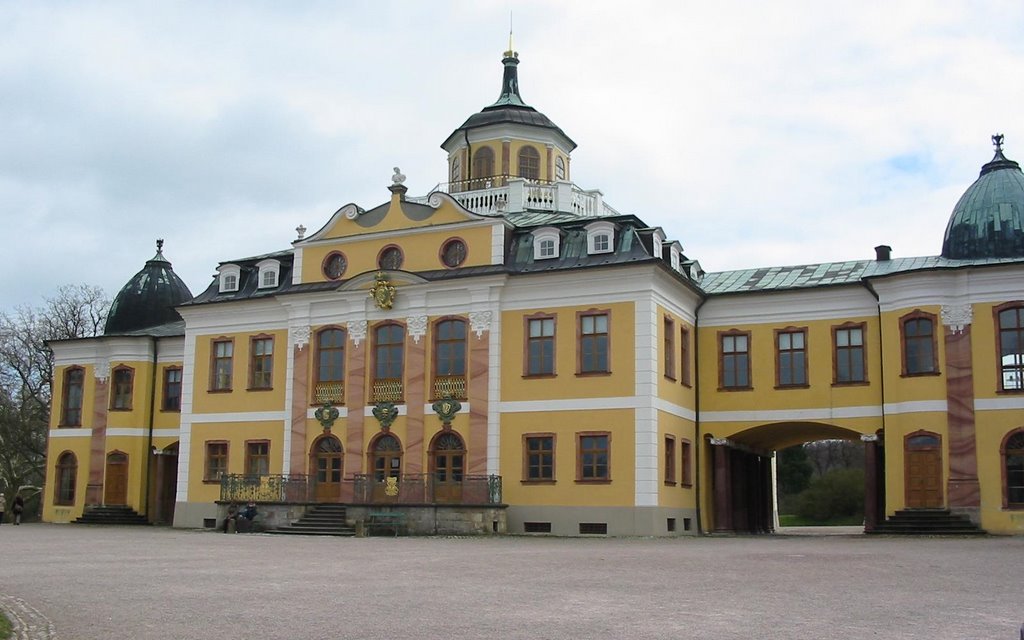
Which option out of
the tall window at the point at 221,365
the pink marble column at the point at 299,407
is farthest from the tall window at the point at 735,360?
the tall window at the point at 221,365

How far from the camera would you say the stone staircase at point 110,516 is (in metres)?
43.4

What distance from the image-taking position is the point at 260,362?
40.6 m

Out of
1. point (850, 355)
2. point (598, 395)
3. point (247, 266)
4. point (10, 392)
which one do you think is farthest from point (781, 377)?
point (10, 392)

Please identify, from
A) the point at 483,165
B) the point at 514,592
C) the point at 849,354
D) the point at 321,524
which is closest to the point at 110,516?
the point at 321,524

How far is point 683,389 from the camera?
119ft

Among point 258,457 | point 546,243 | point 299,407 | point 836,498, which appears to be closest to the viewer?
point 546,243

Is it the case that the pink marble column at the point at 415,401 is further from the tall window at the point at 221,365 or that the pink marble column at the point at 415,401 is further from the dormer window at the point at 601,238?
the tall window at the point at 221,365

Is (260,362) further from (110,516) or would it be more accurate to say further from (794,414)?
(794,414)

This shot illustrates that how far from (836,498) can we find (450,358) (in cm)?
3366

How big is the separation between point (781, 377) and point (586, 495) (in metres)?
7.29

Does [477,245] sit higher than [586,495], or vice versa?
[477,245]

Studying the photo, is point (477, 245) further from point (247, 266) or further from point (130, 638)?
point (130, 638)

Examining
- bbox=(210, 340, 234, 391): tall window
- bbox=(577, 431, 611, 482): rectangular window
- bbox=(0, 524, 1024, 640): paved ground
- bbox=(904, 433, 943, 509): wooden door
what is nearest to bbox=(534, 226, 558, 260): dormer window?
bbox=(577, 431, 611, 482): rectangular window

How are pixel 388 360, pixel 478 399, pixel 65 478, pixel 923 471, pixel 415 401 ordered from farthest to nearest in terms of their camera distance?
pixel 65 478
pixel 388 360
pixel 415 401
pixel 478 399
pixel 923 471
